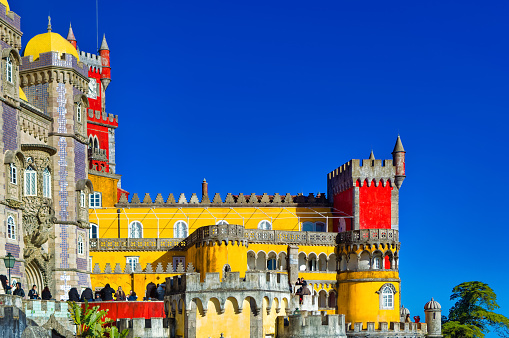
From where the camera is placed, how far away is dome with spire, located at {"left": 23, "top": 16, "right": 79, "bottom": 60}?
6262 cm

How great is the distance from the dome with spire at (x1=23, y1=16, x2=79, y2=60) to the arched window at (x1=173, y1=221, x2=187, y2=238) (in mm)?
17818

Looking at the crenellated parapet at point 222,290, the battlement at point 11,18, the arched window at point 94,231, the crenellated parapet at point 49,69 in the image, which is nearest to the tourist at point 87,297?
the crenellated parapet at point 222,290

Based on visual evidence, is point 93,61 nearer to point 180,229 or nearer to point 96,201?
point 96,201

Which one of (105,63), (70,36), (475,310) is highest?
(70,36)

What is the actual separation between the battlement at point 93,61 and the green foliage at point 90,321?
172ft

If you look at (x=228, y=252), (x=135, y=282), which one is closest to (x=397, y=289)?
(x=228, y=252)

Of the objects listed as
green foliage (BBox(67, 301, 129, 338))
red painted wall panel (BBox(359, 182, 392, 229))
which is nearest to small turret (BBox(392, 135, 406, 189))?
red painted wall panel (BBox(359, 182, 392, 229))

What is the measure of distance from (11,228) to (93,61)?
4573cm

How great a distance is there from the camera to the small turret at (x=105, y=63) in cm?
9612

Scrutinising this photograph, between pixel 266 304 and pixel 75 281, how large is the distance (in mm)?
17934

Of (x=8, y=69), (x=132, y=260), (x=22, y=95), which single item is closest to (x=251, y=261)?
(x=132, y=260)

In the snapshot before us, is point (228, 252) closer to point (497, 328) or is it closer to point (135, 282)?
point (135, 282)

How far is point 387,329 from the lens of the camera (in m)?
63.2

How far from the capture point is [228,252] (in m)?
62.6
